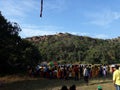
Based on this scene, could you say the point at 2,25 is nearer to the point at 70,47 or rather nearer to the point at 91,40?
the point at 70,47

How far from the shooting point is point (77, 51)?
10512 cm

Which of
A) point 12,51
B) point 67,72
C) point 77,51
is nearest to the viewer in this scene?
point 67,72

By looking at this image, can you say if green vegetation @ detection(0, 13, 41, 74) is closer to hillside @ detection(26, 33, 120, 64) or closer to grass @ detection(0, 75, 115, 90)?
grass @ detection(0, 75, 115, 90)

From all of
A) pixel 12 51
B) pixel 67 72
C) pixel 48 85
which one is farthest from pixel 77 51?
pixel 48 85

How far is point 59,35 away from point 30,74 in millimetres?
103383

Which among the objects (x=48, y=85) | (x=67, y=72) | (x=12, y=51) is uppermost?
(x=12, y=51)

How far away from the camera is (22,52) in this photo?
38188mm

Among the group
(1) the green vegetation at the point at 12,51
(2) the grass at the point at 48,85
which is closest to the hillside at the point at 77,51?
(1) the green vegetation at the point at 12,51

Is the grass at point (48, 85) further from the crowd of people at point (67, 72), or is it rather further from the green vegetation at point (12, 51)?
the green vegetation at point (12, 51)

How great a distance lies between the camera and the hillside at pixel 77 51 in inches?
3123

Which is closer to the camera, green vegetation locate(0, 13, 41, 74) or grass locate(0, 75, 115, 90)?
Answer: grass locate(0, 75, 115, 90)

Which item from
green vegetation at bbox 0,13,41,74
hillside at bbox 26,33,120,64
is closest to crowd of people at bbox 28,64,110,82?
green vegetation at bbox 0,13,41,74

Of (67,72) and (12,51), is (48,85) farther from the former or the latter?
(12,51)

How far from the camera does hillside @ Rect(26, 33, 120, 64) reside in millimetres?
79312
